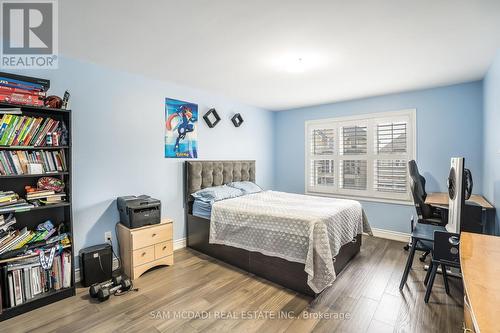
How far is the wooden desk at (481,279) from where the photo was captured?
750mm

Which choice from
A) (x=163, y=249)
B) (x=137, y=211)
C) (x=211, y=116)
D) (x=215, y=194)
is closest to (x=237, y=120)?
(x=211, y=116)

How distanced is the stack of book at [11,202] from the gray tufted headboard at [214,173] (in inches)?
71.3

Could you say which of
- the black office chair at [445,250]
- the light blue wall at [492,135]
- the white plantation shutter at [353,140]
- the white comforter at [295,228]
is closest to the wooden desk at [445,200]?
the light blue wall at [492,135]

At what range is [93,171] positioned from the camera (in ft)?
8.82

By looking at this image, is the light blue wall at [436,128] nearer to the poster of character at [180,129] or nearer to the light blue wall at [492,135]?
the light blue wall at [492,135]

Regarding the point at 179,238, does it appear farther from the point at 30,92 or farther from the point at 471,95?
the point at 471,95

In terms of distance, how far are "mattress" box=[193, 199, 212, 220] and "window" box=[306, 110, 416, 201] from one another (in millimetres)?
2434

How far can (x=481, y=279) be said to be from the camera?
1.00m

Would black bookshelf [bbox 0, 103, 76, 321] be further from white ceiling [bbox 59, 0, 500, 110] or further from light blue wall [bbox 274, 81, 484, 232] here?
light blue wall [bbox 274, 81, 484, 232]

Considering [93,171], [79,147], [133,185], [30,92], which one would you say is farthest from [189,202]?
[30,92]

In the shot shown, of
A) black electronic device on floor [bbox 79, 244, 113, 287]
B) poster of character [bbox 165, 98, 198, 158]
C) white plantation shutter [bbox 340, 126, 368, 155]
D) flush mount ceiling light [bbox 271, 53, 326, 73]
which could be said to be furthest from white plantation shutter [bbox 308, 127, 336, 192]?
black electronic device on floor [bbox 79, 244, 113, 287]

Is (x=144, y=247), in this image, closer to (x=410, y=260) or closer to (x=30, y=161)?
(x=30, y=161)

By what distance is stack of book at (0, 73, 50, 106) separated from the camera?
1.96m

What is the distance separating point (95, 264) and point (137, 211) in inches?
25.9
